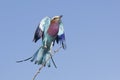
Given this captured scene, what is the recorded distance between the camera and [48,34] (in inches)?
324

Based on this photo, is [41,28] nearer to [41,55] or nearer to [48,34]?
[48,34]

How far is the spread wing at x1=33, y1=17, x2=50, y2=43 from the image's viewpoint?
8344 millimetres

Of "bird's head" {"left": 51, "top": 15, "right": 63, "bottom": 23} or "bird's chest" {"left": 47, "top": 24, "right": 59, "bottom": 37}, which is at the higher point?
"bird's head" {"left": 51, "top": 15, "right": 63, "bottom": 23}

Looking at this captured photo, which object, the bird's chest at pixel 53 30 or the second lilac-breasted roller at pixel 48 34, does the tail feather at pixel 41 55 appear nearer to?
the second lilac-breasted roller at pixel 48 34

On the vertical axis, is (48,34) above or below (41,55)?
above

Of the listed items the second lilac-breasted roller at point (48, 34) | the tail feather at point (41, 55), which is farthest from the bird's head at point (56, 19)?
the tail feather at point (41, 55)

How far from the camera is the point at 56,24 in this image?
844 centimetres

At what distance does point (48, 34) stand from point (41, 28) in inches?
12.9

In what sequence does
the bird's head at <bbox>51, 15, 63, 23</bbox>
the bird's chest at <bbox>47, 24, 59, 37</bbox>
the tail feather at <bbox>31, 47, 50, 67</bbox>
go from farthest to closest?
the bird's head at <bbox>51, 15, 63, 23</bbox> → the bird's chest at <bbox>47, 24, 59, 37</bbox> → the tail feather at <bbox>31, 47, 50, 67</bbox>

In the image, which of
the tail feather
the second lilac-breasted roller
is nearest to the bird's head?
the second lilac-breasted roller

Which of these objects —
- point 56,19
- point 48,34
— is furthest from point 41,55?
point 56,19

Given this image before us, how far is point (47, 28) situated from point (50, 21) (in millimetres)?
216

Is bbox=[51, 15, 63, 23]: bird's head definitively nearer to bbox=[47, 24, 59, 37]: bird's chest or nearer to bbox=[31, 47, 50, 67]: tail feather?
bbox=[47, 24, 59, 37]: bird's chest

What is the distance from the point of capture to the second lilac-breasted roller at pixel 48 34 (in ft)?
25.8
